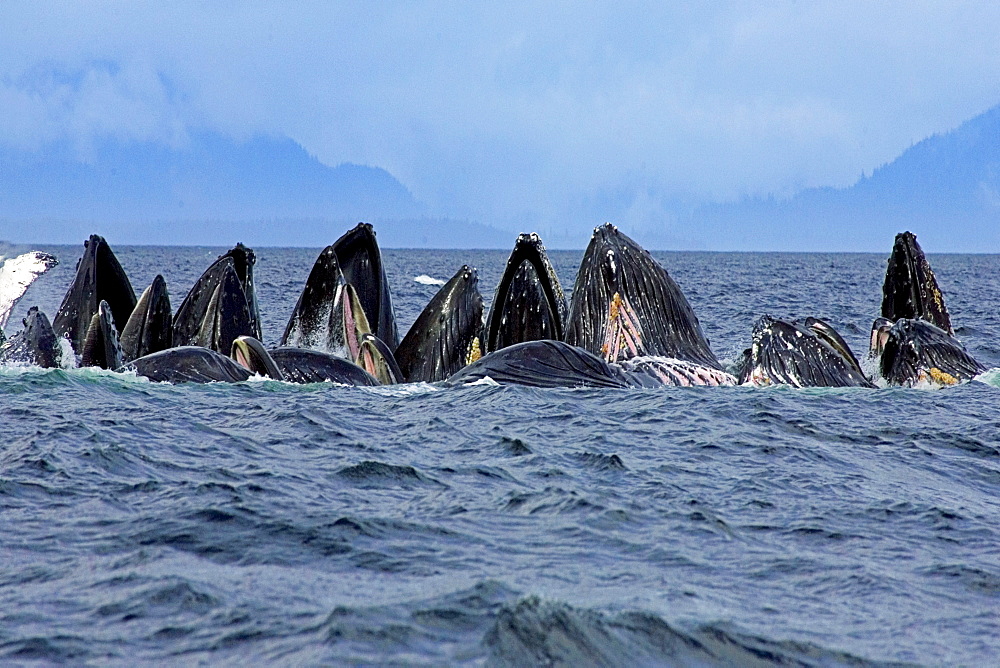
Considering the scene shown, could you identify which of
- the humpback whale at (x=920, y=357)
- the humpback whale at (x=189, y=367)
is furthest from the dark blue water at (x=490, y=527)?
the humpback whale at (x=920, y=357)

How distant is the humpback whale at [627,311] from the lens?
1416 centimetres

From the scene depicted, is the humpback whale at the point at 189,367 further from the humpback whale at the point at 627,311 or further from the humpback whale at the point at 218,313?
the humpback whale at the point at 627,311

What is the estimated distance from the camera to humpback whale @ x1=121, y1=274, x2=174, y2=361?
1432cm

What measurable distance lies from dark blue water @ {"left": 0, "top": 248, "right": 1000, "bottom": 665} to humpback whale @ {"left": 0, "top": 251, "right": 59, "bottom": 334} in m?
3.49

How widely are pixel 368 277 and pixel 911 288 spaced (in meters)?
7.31

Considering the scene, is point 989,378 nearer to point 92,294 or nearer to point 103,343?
point 103,343

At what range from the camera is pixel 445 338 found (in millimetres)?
14484

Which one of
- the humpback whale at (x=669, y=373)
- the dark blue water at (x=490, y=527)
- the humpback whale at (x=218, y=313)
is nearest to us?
the dark blue water at (x=490, y=527)

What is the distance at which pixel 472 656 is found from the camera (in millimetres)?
4977

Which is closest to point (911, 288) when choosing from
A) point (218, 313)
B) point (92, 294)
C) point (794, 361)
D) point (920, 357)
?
point (920, 357)

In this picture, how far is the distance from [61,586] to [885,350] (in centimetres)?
1135

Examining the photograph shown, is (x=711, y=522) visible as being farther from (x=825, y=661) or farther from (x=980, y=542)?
(x=825, y=661)

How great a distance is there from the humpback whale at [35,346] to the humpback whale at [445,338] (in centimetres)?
413

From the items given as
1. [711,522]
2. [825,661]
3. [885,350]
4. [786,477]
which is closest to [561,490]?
[711,522]
